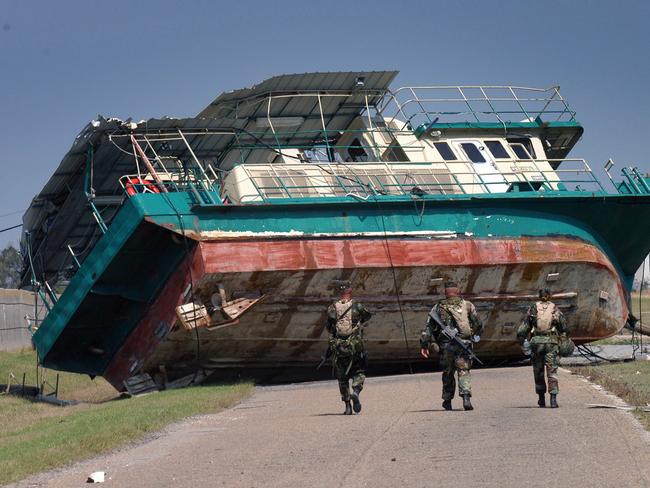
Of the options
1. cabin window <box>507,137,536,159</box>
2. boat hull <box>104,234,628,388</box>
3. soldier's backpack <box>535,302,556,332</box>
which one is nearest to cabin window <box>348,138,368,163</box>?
cabin window <box>507,137,536,159</box>

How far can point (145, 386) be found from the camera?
2208cm

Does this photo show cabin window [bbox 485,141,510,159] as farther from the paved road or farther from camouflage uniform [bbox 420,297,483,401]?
camouflage uniform [bbox 420,297,483,401]

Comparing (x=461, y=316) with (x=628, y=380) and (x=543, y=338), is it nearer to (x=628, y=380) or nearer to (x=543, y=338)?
(x=543, y=338)

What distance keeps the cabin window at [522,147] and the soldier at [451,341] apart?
38.4 ft

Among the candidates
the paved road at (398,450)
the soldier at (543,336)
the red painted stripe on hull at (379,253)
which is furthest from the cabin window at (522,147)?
the soldier at (543,336)

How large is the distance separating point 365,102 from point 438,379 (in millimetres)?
7677

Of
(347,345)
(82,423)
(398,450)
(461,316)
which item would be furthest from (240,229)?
(398,450)

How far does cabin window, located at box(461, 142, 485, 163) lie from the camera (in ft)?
80.9

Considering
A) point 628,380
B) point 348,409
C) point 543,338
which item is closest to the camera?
point 348,409

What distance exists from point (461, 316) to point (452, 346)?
46 cm

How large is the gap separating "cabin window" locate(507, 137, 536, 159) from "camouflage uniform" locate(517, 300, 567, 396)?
1148cm

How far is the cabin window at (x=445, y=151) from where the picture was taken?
24.5m

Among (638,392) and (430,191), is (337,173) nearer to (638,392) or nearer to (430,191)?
(430,191)

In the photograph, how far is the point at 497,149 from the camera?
25.2 m
